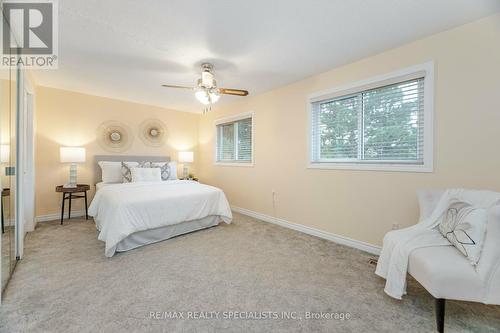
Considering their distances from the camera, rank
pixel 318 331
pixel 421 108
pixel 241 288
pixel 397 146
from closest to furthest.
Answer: pixel 318 331 → pixel 241 288 → pixel 421 108 → pixel 397 146

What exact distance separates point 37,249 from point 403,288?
3.78m

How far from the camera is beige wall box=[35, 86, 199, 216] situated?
3.65 m

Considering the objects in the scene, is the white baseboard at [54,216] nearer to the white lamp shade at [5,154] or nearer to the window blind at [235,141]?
the white lamp shade at [5,154]

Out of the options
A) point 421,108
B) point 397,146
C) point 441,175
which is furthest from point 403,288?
point 421,108

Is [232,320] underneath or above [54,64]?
underneath

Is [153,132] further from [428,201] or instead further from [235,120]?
[428,201]

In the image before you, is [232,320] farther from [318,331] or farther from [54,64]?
[54,64]

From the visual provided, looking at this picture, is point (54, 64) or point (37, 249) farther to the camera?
point (54, 64)

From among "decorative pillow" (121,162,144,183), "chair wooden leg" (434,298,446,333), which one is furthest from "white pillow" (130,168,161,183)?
"chair wooden leg" (434,298,446,333)

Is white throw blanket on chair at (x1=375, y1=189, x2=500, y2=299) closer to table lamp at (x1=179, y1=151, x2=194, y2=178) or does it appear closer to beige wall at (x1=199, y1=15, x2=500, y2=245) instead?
beige wall at (x1=199, y1=15, x2=500, y2=245)

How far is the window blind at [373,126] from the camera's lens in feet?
7.69

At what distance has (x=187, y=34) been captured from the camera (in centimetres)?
212

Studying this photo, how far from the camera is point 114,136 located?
4359 millimetres

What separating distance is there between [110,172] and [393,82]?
4619 mm
